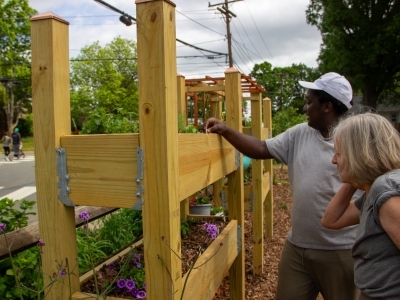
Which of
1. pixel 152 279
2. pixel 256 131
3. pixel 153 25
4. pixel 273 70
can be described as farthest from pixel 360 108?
pixel 273 70

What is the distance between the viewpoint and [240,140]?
2725 millimetres

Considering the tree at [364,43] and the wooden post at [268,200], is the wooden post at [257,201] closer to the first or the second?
the wooden post at [268,200]

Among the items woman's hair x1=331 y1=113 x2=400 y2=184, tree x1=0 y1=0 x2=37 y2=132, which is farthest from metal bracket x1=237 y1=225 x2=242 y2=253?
Answer: tree x1=0 y1=0 x2=37 y2=132

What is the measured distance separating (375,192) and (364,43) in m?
29.2

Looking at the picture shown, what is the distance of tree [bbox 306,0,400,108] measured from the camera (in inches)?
1078

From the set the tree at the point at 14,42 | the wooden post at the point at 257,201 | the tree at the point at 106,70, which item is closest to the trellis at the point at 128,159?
the wooden post at the point at 257,201

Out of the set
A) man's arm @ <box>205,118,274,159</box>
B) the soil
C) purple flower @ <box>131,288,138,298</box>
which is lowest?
the soil

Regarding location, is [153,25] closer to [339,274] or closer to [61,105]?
[61,105]

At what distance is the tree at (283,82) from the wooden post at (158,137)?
61462 mm

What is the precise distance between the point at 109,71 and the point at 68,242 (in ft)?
144

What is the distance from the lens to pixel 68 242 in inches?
68.5

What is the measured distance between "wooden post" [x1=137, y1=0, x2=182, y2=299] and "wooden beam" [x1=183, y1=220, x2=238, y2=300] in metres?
0.15

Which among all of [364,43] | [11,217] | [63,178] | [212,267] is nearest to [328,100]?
[212,267]

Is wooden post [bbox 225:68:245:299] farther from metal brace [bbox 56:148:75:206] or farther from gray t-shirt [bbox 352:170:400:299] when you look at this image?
metal brace [bbox 56:148:75:206]
